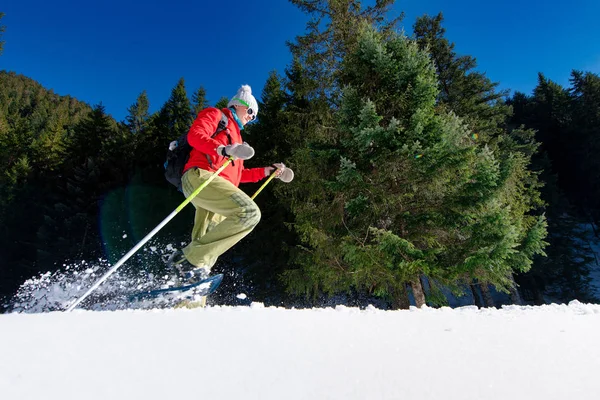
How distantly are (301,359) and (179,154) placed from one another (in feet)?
10.5

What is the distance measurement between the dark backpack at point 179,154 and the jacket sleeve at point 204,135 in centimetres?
16

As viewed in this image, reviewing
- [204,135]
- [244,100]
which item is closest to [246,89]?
[244,100]

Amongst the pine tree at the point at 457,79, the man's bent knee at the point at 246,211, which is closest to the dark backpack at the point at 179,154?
the man's bent knee at the point at 246,211

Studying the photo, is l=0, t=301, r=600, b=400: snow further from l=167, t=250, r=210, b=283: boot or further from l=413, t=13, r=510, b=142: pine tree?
l=413, t=13, r=510, b=142: pine tree

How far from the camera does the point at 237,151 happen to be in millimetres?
3164

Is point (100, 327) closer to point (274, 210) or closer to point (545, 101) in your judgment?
point (274, 210)

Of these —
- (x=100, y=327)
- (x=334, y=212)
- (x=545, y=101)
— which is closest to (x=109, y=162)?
(x=334, y=212)

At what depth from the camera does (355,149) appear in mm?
7113

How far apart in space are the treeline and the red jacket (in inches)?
120

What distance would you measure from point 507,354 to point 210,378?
106cm

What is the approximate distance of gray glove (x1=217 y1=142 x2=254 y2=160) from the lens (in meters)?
3.14


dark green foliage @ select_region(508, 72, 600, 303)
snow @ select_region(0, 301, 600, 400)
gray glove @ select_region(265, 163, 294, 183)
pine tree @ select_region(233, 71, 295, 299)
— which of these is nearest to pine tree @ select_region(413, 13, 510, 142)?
pine tree @ select_region(233, 71, 295, 299)

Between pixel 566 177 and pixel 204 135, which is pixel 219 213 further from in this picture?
pixel 566 177

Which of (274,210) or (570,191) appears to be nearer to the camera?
(274,210)
